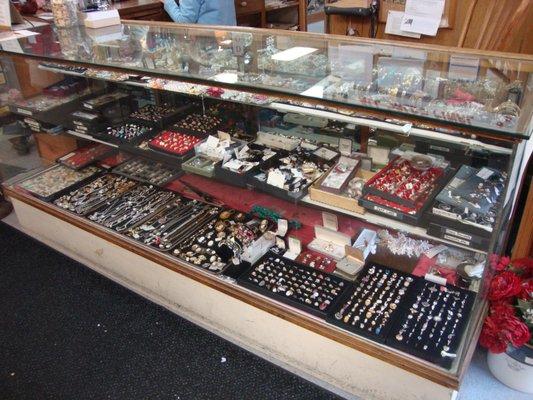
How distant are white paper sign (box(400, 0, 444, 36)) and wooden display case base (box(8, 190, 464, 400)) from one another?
2.18m

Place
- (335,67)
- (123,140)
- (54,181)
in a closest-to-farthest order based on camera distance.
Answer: (335,67), (123,140), (54,181)

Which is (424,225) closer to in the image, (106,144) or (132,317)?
(132,317)

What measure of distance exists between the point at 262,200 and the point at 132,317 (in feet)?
3.04

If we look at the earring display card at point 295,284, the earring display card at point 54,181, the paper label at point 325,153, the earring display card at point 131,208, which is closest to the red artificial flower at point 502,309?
the earring display card at point 295,284

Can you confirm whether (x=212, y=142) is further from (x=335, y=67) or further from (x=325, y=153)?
(x=335, y=67)

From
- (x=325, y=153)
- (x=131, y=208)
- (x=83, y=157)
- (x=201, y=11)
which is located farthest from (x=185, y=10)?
(x=325, y=153)

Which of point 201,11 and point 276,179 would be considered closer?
point 276,179

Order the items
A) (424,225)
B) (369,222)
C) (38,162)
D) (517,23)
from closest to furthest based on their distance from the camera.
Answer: (424,225), (369,222), (517,23), (38,162)

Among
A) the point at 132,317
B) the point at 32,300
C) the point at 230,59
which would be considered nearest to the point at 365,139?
the point at 230,59

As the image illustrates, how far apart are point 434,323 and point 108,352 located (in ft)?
5.00

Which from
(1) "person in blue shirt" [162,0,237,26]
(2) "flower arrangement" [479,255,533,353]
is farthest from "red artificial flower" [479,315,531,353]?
(1) "person in blue shirt" [162,0,237,26]

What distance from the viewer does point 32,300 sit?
262 cm

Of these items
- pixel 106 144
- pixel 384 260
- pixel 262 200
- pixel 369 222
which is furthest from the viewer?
pixel 106 144

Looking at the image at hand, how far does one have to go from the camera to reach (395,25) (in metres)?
3.23
